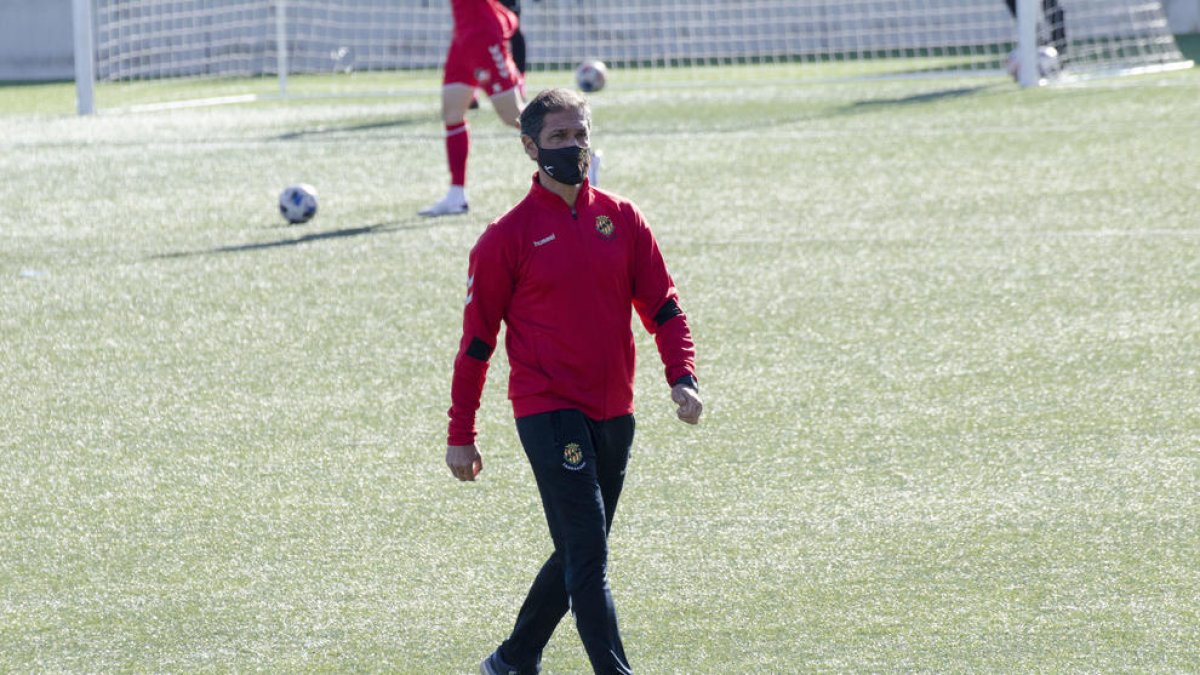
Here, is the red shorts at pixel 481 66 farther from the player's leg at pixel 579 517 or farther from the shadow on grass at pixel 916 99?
the player's leg at pixel 579 517

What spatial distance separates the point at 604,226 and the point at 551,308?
0.84 ft

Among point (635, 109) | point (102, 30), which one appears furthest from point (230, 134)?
point (102, 30)

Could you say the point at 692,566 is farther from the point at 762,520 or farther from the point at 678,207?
the point at 678,207

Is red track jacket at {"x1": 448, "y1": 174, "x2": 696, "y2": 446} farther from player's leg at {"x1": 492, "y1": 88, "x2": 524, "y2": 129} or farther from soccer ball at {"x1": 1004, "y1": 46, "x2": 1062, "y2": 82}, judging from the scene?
soccer ball at {"x1": 1004, "y1": 46, "x2": 1062, "y2": 82}

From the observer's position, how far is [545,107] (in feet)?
14.8

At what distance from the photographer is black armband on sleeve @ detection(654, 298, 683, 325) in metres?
4.71

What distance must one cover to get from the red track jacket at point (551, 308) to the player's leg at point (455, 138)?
335 inches

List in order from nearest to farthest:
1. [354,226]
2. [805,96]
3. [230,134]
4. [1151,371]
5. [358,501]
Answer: [358,501] → [1151,371] → [354,226] → [230,134] → [805,96]

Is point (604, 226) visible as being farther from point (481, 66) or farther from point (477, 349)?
point (481, 66)

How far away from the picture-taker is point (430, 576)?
570 cm

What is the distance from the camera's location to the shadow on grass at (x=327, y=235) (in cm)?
1177

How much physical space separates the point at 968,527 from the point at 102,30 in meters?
20.0

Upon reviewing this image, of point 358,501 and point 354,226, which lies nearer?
point 358,501

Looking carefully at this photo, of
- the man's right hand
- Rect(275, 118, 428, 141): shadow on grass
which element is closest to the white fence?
Rect(275, 118, 428, 141): shadow on grass
